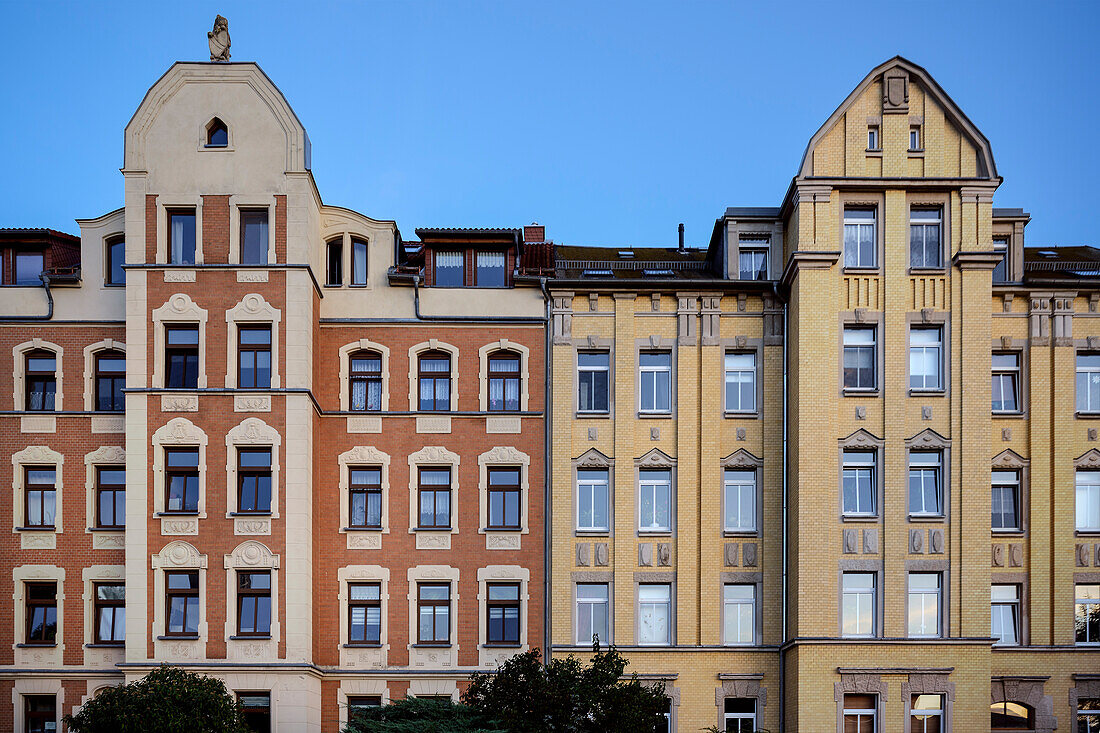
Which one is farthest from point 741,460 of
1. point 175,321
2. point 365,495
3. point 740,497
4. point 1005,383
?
point 175,321

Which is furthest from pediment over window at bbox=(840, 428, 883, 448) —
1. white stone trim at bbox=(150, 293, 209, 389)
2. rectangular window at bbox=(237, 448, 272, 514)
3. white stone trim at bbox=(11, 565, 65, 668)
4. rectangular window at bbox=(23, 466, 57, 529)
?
rectangular window at bbox=(23, 466, 57, 529)

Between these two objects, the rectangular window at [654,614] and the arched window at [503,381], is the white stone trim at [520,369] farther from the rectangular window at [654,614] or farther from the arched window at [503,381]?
the rectangular window at [654,614]

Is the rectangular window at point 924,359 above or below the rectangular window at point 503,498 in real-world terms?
above

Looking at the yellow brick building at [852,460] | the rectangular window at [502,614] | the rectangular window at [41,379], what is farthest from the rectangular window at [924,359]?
the rectangular window at [41,379]

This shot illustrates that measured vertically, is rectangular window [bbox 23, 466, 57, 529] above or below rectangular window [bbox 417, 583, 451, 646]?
above

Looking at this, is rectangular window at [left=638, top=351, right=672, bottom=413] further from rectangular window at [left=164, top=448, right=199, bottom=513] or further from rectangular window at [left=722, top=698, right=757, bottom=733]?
rectangular window at [left=164, top=448, right=199, bottom=513]

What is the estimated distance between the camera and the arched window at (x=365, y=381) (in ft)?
132

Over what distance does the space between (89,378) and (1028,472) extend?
27.7 metres

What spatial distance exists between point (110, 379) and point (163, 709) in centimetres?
1210

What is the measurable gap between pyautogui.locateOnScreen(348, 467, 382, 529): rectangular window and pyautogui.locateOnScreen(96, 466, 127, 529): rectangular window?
6669mm

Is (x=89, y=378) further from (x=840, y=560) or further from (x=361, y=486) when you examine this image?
(x=840, y=560)

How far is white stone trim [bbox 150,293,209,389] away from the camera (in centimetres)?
3794

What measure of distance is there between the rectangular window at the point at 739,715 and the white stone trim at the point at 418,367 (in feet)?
38.4

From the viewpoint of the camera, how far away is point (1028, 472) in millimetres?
39312
